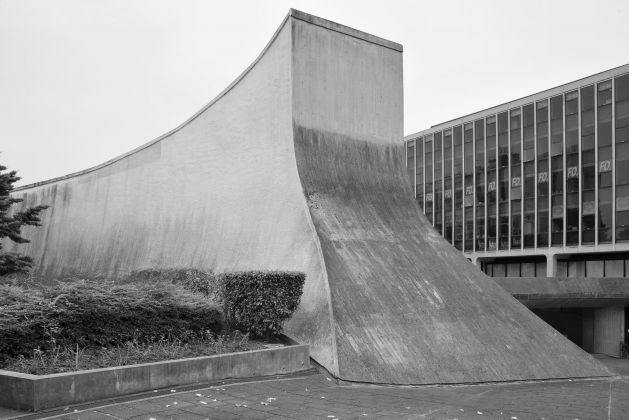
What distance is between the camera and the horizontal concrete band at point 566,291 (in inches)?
898

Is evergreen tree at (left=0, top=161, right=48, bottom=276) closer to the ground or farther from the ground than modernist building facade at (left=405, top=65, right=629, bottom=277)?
closer to the ground

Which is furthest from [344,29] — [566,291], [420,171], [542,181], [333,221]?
[420,171]

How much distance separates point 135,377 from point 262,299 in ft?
10.8

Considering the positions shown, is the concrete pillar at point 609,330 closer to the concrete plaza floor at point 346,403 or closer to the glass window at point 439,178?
the concrete plaza floor at point 346,403

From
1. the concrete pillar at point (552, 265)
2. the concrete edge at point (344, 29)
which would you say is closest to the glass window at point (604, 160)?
the concrete pillar at point (552, 265)

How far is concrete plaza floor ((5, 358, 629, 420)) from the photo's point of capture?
692 centimetres

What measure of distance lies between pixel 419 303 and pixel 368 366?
2.74 meters

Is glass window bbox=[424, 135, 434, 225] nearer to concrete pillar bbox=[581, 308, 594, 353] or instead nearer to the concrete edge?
concrete pillar bbox=[581, 308, 594, 353]

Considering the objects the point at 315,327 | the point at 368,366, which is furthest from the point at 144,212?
the point at 368,366

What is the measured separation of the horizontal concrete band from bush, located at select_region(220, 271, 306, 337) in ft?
40.7

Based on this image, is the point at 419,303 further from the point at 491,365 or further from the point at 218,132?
the point at 218,132

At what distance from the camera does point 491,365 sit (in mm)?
11836

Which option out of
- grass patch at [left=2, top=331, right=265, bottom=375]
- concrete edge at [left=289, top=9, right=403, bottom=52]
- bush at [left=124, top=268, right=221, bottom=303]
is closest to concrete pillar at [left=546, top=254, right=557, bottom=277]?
concrete edge at [left=289, top=9, right=403, bottom=52]

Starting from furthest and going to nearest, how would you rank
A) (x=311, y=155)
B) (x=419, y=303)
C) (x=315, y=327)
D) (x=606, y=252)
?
(x=606, y=252)
(x=311, y=155)
(x=419, y=303)
(x=315, y=327)
